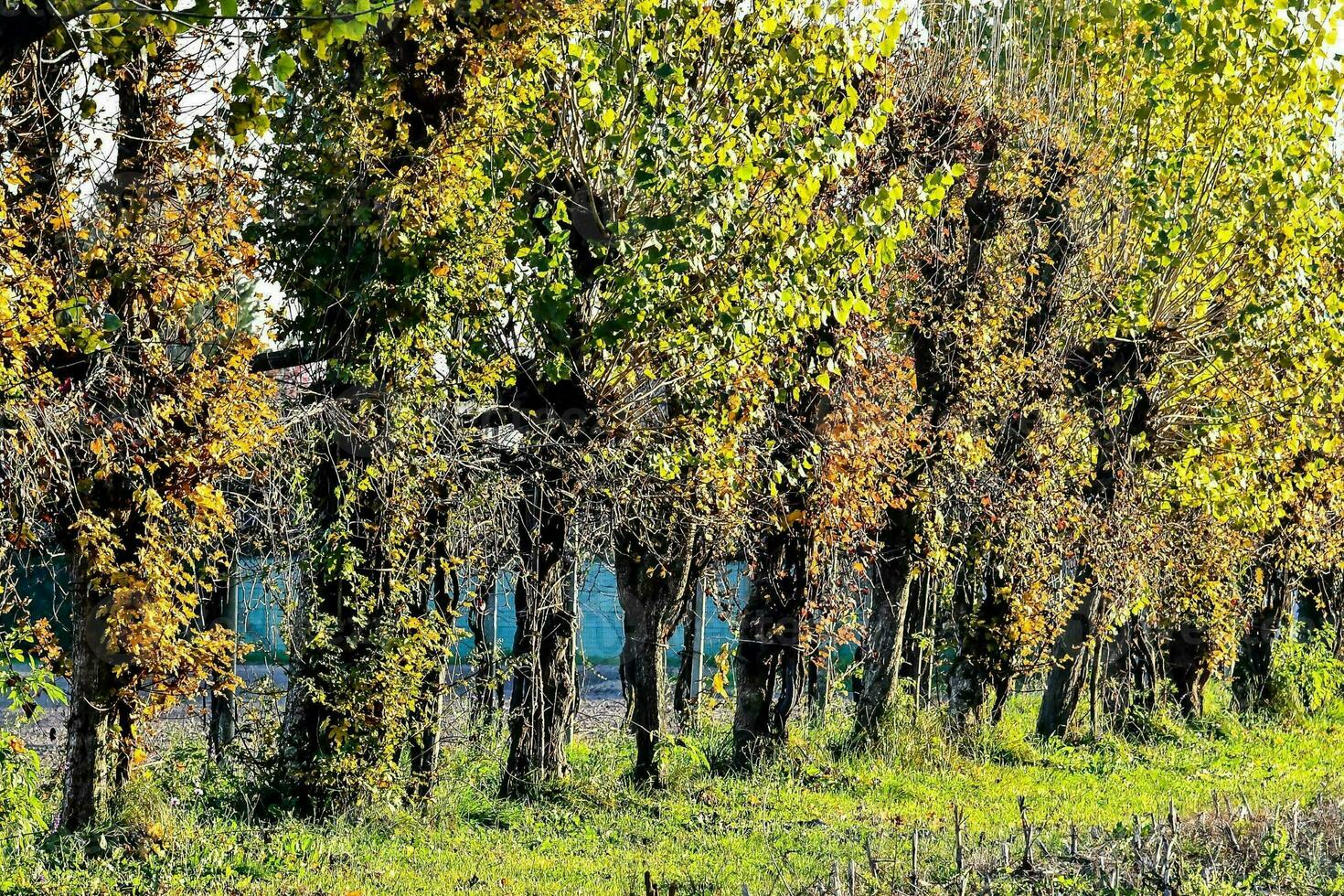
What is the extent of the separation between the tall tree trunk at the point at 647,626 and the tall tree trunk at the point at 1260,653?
1139cm

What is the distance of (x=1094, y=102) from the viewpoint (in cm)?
→ 1530

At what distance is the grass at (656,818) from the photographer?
8898mm

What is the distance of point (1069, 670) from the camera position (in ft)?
55.3

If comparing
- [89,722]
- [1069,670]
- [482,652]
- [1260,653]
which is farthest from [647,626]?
[1260,653]

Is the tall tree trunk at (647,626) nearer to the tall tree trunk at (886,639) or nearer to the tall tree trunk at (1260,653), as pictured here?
the tall tree trunk at (886,639)

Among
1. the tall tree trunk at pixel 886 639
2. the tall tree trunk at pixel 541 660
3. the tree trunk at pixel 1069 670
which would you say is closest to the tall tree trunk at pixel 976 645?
the tree trunk at pixel 1069 670

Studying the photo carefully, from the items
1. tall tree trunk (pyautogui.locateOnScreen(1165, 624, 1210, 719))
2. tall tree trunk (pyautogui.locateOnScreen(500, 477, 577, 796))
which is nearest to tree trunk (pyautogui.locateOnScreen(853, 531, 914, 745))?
tall tree trunk (pyautogui.locateOnScreen(500, 477, 577, 796))

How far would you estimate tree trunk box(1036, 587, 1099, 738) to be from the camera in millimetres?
16609

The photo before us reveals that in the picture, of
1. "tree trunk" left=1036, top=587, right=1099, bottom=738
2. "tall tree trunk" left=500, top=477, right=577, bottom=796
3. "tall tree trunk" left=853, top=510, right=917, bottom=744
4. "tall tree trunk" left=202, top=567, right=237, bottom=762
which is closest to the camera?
"tall tree trunk" left=202, top=567, right=237, bottom=762

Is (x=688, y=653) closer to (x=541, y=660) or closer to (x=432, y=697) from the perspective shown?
(x=541, y=660)

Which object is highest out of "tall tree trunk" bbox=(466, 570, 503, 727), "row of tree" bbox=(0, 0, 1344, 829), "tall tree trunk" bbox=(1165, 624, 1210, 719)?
"row of tree" bbox=(0, 0, 1344, 829)

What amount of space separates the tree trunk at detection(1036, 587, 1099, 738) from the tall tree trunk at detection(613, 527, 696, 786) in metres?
5.89

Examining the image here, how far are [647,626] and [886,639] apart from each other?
343 centimetres

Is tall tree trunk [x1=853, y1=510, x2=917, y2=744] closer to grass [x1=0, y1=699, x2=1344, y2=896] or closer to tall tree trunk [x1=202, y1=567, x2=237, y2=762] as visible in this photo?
grass [x1=0, y1=699, x2=1344, y2=896]
